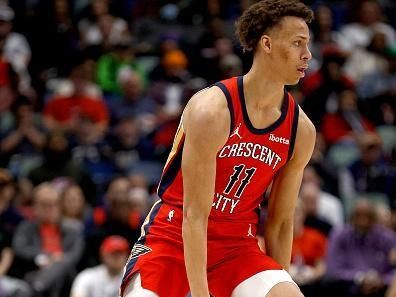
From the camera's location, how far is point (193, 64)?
1334 cm

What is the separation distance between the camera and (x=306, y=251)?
31.8 feet

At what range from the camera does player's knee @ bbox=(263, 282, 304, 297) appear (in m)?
4.53

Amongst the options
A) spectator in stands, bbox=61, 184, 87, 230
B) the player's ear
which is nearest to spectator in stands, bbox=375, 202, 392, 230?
spectator in stands, bbox=61, 184, 87, 230

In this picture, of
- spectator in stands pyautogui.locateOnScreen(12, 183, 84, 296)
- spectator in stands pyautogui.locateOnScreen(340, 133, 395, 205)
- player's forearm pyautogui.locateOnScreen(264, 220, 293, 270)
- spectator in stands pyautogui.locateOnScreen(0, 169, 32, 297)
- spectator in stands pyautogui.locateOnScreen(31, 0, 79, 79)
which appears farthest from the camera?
spectator in stands pyautogui.locateOnScreen(31, 0, 79, 79)

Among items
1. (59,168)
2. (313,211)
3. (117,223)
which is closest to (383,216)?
(313,211)

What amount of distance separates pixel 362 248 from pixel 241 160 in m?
5.12

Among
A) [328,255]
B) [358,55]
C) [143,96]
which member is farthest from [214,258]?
[358,55]

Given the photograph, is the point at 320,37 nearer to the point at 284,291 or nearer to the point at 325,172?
the point at 325,172

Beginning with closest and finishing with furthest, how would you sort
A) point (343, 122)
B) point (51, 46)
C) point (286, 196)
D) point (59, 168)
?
point (286, 196)
point (59, 168)
point (343, 122)
point (51, 46)

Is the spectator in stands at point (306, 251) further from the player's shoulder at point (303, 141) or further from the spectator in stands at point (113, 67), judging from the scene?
the player's shoulder at point (303, 141)

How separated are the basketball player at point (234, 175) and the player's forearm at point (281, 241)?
2.1 inches

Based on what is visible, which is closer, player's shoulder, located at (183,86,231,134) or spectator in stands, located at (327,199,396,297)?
player's shoulder, located at (183,86,231,134)

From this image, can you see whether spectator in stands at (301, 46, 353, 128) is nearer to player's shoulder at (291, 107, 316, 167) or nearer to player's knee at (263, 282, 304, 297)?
player's shoulder at (291, 107, 316, 167)

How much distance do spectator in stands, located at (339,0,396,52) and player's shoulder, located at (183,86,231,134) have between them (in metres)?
9.42
